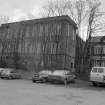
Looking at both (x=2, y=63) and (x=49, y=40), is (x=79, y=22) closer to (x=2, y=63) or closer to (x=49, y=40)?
(x=49, y=40)

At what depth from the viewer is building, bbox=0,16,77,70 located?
3218 cm

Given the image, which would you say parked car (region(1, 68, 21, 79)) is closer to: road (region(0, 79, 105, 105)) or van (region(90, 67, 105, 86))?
road (region(0, 79, 105, 105))

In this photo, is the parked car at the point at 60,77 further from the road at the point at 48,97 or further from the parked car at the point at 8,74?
the parked car at the point at 8,74

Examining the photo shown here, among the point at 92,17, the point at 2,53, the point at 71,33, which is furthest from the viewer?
the point at 2,53

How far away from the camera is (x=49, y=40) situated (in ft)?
107

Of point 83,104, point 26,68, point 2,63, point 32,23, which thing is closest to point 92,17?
point 32,23

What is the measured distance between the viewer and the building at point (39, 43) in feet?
106

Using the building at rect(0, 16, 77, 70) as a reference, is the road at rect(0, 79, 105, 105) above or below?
below

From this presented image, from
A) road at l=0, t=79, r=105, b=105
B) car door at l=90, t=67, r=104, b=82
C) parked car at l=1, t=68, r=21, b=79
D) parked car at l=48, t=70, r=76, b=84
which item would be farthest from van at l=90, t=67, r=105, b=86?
parked car at l=1, t=68, r=21, b=79

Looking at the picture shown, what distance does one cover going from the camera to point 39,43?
3425 centimetres

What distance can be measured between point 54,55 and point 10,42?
35.1 ft

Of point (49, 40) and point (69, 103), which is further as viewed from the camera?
point (49, 40)

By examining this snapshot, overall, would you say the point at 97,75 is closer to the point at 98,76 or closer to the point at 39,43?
the point at 98,76

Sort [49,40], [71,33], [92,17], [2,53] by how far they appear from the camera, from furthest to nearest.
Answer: [2,53] → [71,33] → [49,40] → [92,17]
